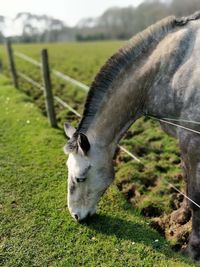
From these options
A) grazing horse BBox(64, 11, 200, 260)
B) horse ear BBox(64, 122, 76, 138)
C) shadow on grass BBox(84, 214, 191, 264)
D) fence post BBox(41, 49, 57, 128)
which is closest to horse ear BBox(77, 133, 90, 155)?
grazing horse BBox(64, 11, 200, 260)

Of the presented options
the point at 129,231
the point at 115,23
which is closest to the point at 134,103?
the point at 129,231

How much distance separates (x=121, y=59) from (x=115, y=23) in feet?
193

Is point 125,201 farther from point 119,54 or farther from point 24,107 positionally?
point 24,107

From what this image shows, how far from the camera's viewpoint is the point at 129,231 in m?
3.79

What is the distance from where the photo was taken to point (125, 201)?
14.2 feet

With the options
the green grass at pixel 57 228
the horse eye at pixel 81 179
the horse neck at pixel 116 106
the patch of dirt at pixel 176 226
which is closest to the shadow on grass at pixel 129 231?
the green grass at pixel 57 228

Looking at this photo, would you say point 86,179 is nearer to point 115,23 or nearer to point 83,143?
point 83,143

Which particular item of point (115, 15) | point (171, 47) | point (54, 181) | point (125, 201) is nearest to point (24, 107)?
point (54, 181)

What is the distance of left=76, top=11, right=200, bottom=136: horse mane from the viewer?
3.59 meters

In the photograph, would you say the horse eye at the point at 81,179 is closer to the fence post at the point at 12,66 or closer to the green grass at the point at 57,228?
the green grass at the point at 57,228

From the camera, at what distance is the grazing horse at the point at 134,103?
340 centimetres

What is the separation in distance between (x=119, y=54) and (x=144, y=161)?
83.0 inches

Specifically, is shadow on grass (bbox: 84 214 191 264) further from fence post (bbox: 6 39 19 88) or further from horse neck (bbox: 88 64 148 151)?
fence post (bbox: 6 39 19 88)

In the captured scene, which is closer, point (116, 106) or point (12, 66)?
point (116, 106)
